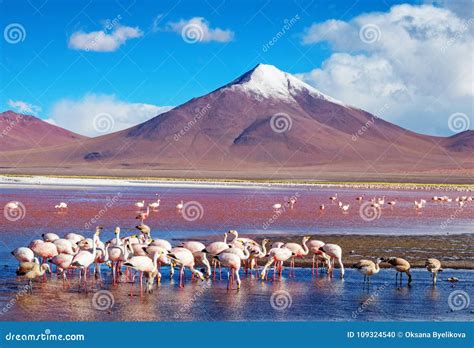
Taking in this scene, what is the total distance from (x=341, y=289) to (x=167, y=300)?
3.70 metres

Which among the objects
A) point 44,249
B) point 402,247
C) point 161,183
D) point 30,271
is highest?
point 161,183

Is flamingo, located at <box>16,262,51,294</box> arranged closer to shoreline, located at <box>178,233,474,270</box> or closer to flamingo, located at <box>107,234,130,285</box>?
flamingo, located at <box>107,234,130,285</box>

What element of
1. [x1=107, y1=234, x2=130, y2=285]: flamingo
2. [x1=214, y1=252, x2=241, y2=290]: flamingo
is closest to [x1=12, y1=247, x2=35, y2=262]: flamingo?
[x1=107, y1=234, x2=130, y2=285]: flamingo

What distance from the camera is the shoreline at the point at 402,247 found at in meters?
18.3

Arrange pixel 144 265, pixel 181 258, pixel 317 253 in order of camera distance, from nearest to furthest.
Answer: pixel 144 265 → pixel 181 258 → pixel 317 253

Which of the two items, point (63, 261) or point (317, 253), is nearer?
point (63, 261)

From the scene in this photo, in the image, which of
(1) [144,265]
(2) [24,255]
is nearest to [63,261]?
(2) [24,255]

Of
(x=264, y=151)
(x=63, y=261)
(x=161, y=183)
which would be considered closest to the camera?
(x=63, y=261)

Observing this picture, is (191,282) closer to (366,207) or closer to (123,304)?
(123,304)

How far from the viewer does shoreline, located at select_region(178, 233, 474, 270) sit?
59.9 feet

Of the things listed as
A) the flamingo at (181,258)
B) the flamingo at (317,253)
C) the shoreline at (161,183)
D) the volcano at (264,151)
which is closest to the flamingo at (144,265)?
the flamingo at (181,258)

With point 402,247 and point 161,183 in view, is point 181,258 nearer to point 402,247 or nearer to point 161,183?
point 402,247

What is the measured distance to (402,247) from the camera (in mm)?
21047

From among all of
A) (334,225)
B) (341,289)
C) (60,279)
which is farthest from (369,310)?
(334,225)
